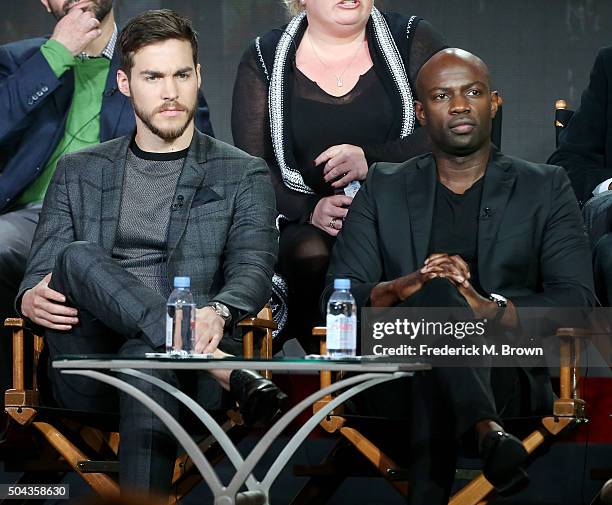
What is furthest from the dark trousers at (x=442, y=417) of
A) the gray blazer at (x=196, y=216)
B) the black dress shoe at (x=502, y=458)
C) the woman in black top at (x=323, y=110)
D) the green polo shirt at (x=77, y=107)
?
the green polo shirt at (x=77, y=107)

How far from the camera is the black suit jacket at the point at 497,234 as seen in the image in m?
2.96

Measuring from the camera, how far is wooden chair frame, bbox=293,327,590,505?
2641mm

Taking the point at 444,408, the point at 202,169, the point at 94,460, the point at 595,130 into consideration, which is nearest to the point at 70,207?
the point at 202,169

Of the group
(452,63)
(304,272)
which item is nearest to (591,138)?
(452,63)

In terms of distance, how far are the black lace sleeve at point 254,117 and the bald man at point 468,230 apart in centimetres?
59

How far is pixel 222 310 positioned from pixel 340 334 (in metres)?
0.31

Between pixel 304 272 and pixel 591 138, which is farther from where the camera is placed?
pixel 591 138

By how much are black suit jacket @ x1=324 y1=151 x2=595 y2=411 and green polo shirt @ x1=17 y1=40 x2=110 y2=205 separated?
1181mm

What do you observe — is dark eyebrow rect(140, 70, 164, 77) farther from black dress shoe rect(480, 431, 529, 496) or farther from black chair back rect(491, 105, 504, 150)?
black dress shoe rect(480, 431, 529, 496)

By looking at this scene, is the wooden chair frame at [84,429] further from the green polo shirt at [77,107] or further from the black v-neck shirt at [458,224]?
the green polo shirt at [77,107]

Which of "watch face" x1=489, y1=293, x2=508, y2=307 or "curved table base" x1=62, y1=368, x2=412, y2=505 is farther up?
"watch face" x1=489, y1=293, x2=508, y2=307

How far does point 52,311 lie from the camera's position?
108 inches

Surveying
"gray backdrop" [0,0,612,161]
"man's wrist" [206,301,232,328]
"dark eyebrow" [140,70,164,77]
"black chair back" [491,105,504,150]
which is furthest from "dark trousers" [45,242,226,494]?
"gray backdrop" [0,0,612,161]

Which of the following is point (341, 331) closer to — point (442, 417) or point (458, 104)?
point (442, 417)
